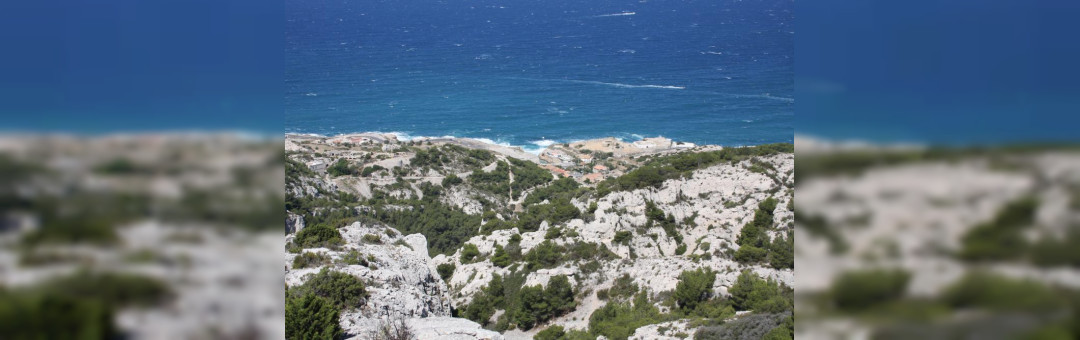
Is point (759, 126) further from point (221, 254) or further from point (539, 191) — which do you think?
point (221, 254)

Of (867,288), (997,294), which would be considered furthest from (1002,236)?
(867,288)

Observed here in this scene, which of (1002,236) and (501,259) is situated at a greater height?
(501,259)

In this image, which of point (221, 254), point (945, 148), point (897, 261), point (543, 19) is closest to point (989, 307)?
point (897, 261)

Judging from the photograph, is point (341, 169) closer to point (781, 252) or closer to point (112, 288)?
point (781, 252)

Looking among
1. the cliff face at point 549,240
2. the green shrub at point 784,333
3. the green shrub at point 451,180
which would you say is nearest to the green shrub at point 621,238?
the cliff face at point 549,240

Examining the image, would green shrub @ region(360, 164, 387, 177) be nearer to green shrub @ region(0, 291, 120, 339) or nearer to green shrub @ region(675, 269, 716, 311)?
green shrub @ region(675, 269, 716, 311)

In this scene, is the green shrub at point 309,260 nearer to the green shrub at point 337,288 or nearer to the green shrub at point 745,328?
the green shrub at point 337,288
